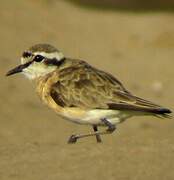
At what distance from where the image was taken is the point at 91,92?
35.0ft

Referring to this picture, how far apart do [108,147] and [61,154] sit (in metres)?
0.55

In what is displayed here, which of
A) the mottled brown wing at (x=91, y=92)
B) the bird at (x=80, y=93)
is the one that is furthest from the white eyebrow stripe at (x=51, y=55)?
the mottled brown wing at (x=91, y=92)

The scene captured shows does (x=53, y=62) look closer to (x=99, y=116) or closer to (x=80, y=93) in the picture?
(x=80, y=93)

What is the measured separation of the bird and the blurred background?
0.32 meters

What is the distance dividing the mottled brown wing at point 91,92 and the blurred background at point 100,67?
1.45ft

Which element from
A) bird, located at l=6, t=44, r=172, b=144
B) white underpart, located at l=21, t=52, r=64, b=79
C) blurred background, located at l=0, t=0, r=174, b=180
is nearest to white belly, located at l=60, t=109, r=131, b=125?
bird, located at l=6, t=44, r=172, b=144

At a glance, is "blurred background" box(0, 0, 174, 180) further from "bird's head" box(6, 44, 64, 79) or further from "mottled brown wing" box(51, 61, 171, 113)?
"bird's head" box(6, 44, 64, 79)

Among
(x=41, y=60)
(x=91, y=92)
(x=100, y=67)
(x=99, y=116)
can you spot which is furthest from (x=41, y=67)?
(x=100, y=67)

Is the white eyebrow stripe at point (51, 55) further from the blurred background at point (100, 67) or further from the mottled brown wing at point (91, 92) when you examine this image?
the blurred background at point (100, 67)

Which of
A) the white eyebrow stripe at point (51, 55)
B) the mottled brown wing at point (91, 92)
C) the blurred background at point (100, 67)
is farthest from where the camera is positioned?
the white eyebrow stripe at point (51, 55)

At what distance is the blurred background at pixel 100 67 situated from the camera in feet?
29.9

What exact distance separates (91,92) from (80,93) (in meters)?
0.14

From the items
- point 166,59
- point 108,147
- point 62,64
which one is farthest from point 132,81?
point 108,147

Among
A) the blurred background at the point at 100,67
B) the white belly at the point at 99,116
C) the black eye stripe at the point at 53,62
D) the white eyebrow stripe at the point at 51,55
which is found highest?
the white eyebrow stripe at the point at 51,55
